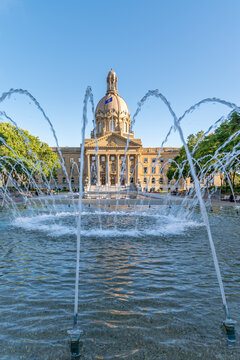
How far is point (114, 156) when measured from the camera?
76562 millimetres

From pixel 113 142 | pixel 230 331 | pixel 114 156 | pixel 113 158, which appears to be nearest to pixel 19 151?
pixel 113 142

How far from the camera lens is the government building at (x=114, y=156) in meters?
72.5

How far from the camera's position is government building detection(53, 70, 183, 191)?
72500 mm

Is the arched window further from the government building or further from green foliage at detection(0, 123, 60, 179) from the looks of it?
green foliage at detection(0, 123, 60, 179)

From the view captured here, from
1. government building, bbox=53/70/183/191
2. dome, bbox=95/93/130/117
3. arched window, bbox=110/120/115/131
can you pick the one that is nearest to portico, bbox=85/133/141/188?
government building, bbox=53/70/183/191

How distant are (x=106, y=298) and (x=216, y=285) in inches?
96.1

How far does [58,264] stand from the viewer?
6.76 m

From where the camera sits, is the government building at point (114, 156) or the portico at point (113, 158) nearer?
the portico at point (113, 158)

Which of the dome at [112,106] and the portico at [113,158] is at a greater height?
the dome at [112,106]

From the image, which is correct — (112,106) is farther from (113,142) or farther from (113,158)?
(113,158)

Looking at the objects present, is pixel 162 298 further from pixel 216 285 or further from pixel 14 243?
pixel 14 243

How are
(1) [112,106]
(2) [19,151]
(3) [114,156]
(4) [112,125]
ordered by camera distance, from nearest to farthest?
(2) [19,151] < (3) [114,156] < (4) [112,125] < (1) [112,106]

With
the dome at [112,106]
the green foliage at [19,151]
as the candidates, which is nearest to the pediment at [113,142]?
the dome at [112,106]

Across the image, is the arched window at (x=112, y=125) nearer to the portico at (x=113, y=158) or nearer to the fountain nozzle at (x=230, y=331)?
the portico at (x=113, y=158)
